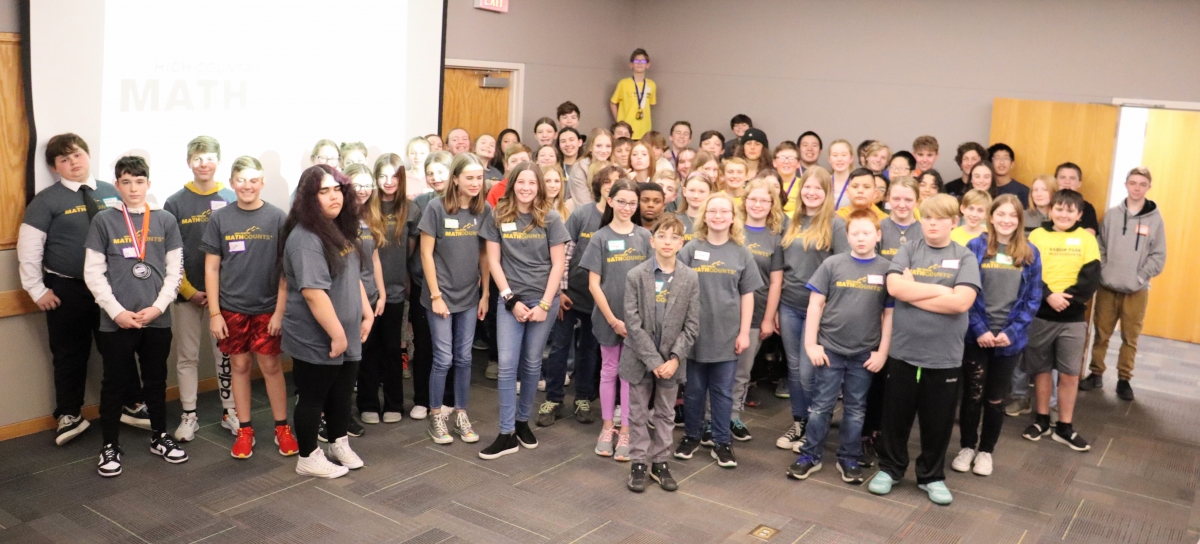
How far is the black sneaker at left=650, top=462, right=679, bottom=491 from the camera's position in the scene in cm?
395

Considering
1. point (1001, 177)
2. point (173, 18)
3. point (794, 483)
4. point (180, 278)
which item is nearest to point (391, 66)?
point (173, 18)

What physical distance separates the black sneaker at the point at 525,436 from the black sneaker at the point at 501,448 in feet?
0.21

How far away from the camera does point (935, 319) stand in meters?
3.80

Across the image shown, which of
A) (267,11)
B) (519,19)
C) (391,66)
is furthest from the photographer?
(519,19)

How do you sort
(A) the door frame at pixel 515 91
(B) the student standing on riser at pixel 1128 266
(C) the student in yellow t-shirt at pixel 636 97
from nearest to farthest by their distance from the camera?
(B) the student standing on riser at pixel 1128 266, (A) the door frame at pixel 515 91, (C) the student in yellow t-shirt at pixel 636 97

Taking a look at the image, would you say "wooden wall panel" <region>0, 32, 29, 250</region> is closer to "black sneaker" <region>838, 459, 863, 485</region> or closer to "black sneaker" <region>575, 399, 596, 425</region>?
"black sneaker" <region>575, 399, 596, 425</region>

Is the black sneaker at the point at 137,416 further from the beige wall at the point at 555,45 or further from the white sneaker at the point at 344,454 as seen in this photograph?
the beige wall at the point at 555,45

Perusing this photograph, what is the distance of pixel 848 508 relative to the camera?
3.86 m

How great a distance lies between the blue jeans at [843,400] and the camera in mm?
4055

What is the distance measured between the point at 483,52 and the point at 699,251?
4237 millimetres

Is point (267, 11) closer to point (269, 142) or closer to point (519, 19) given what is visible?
point (269, 142)

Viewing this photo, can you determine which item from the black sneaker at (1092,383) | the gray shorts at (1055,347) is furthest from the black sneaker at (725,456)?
the black sneaker at (1092,383)

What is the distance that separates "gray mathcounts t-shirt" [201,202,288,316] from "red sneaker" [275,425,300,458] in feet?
1.83

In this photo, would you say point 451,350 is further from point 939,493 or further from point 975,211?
point 975,211
